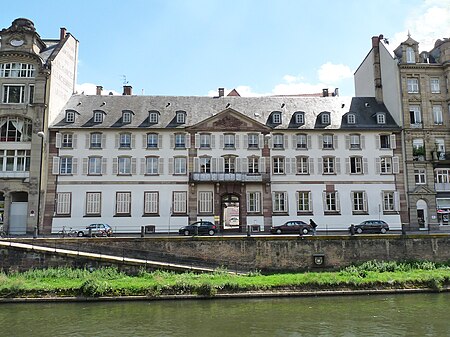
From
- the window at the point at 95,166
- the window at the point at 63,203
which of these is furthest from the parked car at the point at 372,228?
the window at the point at 63,203

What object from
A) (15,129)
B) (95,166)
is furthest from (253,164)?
(15,129)

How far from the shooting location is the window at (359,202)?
117 feet

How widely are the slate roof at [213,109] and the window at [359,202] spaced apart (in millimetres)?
6164

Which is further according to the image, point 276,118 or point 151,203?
point 276,118

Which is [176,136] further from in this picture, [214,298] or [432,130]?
[432,130]

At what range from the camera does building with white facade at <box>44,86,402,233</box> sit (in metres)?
34.4

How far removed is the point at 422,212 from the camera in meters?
35.7

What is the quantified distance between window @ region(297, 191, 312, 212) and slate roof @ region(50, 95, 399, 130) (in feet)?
19.5

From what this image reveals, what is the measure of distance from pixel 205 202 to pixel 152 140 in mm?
7260

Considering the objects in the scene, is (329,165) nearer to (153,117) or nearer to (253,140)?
(253,140)

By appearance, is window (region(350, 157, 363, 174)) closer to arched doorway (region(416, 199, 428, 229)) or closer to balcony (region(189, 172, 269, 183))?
arched doorway (region(416, 199, 428, 229))

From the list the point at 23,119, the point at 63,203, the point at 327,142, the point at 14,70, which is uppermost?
the point at 14,70

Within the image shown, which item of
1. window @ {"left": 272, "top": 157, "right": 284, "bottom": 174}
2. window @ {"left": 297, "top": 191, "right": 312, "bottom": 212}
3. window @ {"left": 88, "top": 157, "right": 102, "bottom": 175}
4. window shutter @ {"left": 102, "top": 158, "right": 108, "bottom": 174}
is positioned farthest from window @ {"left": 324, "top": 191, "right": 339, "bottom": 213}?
window @ {"left": 88, "top": 157, "right": 102, "bottom": 175}

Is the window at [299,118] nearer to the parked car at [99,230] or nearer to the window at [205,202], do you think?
the window at [205,202]
